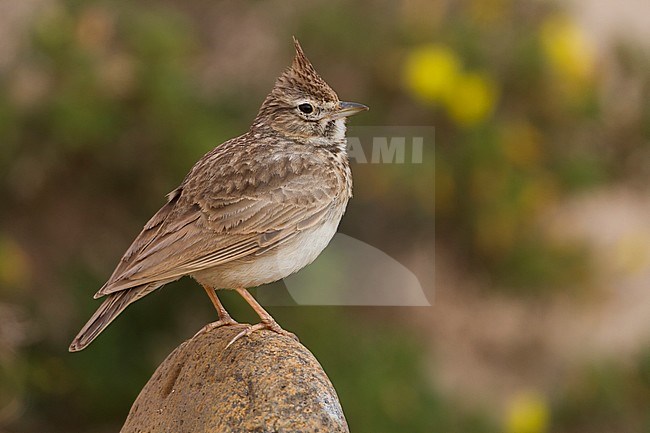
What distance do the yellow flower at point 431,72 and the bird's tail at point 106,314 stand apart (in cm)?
537

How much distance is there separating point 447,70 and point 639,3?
4.27 metres

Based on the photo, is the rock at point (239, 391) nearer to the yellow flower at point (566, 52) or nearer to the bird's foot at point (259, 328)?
the bird's foot at point (259, 328)

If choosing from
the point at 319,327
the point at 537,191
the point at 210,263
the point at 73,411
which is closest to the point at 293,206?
the point at 210,263

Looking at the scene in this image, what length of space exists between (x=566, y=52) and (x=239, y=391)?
21.1 feet

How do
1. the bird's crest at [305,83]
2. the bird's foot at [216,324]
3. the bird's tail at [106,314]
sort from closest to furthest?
1. the bird's tail at [106,314]
2. the bird's foot at [216,324]
3. the bird's crest at [305,83]

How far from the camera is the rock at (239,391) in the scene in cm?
441

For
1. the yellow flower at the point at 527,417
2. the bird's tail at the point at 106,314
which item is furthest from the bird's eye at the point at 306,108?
the yellow flower at the point at 527,417

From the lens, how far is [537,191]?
9.87 metres

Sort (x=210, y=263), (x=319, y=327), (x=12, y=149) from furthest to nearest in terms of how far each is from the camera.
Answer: (x=12, y=149) < (x=319, y=327) < (x=210, y=263)

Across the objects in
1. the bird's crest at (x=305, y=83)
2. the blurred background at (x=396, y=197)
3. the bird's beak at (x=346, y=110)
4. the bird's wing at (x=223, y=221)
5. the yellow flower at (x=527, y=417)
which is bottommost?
the yellow flower at (x=527, y=417)

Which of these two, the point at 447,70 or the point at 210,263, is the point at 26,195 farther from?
the point at 210,263

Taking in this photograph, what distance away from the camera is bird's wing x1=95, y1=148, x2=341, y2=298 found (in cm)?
469

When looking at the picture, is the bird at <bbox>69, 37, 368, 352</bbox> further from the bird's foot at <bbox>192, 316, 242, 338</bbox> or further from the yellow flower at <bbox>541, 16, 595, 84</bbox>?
the yellow flower at <bbox>541, 16, 595, 84</bbox>

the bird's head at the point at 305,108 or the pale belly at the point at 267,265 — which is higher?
the bird's head at the point at 305,108
